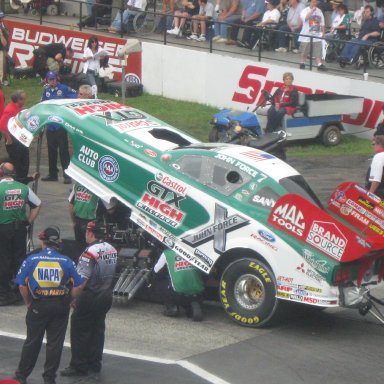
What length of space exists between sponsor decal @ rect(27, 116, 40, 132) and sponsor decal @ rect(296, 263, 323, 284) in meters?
4.21

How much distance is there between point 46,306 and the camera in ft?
32.5

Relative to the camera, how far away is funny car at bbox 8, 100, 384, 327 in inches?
453

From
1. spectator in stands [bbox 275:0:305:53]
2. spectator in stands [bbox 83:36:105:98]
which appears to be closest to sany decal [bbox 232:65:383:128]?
spectator in stands [bbox 275:0:305:53]

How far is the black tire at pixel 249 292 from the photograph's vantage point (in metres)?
11.7

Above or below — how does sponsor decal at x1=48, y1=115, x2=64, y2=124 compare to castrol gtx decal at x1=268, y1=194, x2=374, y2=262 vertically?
above

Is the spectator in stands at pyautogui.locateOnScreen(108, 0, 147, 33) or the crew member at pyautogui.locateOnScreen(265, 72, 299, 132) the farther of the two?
the spectator in stands at pyautogui.locateOnScreen(108, 0, 147, 33)

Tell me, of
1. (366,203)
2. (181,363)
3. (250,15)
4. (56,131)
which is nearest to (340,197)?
(366,203)

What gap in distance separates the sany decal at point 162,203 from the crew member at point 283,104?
25.7ft

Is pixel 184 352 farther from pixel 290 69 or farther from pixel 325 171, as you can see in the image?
pixel 290 69

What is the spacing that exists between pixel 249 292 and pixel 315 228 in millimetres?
→ 1123

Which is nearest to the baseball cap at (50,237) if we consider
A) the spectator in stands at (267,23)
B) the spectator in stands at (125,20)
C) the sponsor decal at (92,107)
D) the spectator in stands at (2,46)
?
the sponsor decal at (92,107)

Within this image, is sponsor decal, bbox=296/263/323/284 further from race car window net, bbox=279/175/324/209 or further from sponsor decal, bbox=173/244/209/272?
sponsor decal, bbox=173/244/209/272

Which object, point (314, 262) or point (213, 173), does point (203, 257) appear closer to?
point (213, 173)

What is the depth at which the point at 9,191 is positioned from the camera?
1261 cm
